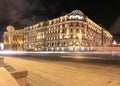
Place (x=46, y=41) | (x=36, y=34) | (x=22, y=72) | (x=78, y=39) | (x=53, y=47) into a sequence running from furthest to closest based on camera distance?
(x=36, y=34) < (x=46, y=41) < (x=53, y=47) < (x=78, y=39) < (x=22, y=72)

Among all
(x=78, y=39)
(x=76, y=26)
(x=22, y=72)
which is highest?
(x=76, y=26)

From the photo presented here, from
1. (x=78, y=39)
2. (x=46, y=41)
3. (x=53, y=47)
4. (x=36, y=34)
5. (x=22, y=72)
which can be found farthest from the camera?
(x=36, y=34)

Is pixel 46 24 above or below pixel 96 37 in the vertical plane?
above

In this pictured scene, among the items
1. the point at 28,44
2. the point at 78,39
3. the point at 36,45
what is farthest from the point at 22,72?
the point at 28,44

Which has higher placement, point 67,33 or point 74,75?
point 67,33

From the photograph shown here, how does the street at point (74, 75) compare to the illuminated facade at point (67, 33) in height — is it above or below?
below

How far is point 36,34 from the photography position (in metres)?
111

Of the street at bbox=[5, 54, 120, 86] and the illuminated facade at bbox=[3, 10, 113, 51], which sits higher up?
the illuminated facade at bbox=[3, 10, 113, 51]

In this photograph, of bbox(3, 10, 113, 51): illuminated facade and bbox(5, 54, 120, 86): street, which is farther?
bbox(3, 10, 113, 51): illuminated facade

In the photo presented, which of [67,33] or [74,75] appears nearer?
[74,75]

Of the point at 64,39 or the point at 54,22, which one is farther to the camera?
A: the point at 54,22

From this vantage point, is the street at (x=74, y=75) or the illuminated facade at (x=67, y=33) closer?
the street at (x=74, y=75)

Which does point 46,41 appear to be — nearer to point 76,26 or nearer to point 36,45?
point 36,45

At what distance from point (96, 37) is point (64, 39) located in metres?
32.9
